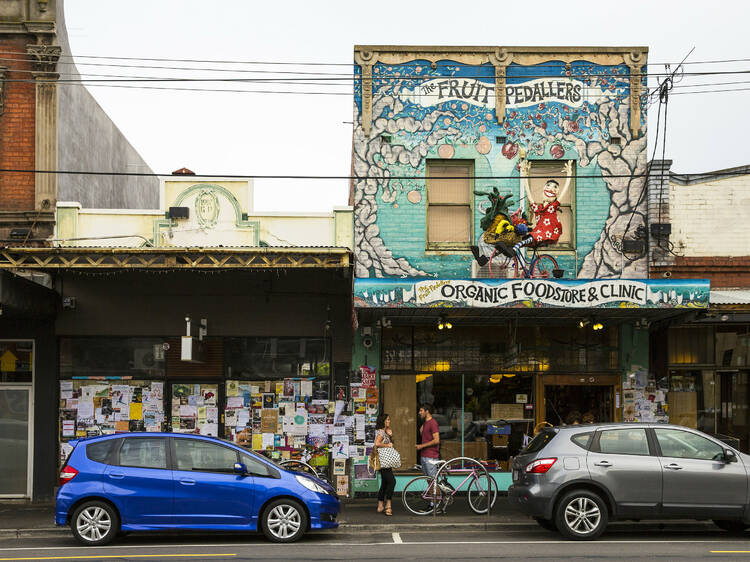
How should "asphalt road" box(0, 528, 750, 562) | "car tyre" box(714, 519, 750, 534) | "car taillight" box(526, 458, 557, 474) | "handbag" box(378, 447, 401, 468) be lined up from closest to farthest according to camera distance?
"asphalt road" box(0, 528, 750, 562) < "car taillight" box(526, 458, 557, 474) < "car tyre" box(714, 519, 750, 534) < "handbag" box(378, 447, 401, 468)

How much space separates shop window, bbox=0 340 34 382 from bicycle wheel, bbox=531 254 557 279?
9835mm

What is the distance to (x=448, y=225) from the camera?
17.6 metres

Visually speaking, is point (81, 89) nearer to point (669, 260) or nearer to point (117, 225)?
point (117, 225)

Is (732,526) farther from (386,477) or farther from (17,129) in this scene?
(17,129)

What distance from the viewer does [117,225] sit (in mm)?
17047

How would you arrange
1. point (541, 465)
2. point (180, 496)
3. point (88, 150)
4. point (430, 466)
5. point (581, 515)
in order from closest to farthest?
point (180, 496)
point (581, 515)
point (541, 465)
point (430, 466)
point (88, 150)

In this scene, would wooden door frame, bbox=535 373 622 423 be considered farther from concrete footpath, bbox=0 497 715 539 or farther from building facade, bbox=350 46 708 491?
concrete footpath, bbox=0 497 715 539

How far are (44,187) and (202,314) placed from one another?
3.79 metres

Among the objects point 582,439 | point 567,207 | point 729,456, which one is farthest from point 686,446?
point 567,207

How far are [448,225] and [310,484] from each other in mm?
6677

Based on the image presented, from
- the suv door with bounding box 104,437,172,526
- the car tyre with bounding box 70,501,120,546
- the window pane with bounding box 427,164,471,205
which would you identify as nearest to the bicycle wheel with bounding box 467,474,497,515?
the suv door with bounding box 104,437,172,526

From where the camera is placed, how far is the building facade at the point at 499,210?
57.1 ft

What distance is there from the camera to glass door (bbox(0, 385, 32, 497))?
1722cm

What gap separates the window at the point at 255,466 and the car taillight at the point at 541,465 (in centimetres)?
364
